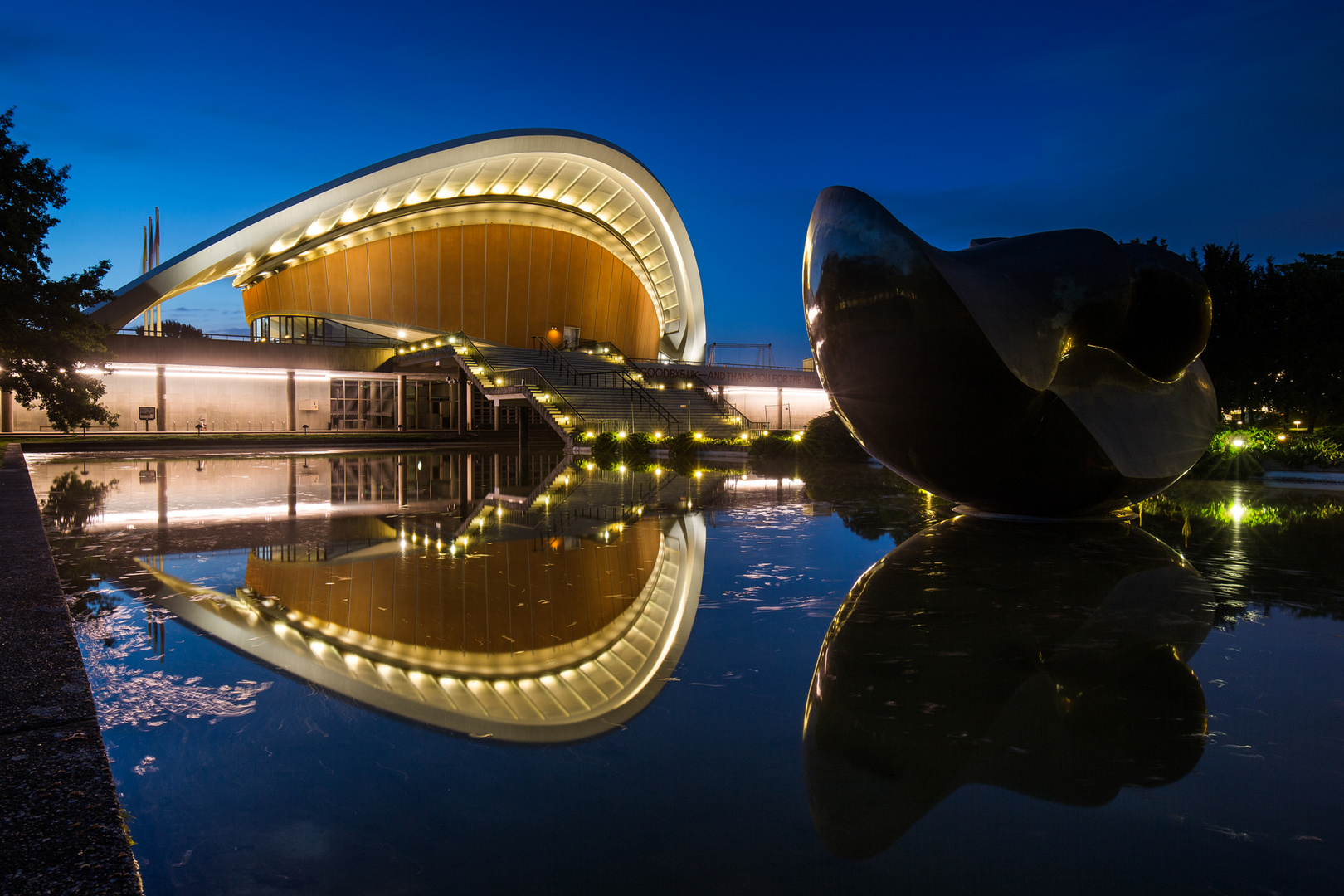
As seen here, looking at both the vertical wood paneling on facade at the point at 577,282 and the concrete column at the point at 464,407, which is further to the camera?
the vertical wood paneling on facade at the point at 577,282

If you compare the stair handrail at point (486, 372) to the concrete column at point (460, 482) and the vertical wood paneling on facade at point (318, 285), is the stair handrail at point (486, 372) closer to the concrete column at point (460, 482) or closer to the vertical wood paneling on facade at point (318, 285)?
the concrete column at point (460, 482)

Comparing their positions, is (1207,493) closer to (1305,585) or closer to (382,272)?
(1305,585)

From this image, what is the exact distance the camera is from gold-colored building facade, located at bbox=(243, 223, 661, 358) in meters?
45.5

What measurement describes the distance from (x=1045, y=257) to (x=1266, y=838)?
7153 mm

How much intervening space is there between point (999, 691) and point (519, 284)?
47784 mm

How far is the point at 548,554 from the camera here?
25.3 ft

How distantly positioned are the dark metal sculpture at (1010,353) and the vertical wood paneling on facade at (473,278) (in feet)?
135

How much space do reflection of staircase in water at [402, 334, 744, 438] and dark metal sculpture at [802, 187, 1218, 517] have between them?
20.7 metres

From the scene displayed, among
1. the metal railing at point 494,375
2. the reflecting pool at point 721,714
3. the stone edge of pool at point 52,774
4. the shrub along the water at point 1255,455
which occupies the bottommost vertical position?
the reflecting pool at point 721,714

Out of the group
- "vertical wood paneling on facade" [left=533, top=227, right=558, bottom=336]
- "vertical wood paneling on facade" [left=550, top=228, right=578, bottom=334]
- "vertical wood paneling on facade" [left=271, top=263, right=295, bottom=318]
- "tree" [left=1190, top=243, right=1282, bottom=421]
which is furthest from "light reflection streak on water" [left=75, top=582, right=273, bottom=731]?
"vertical wood paneling on facade" [left=550, top=228, right=578, bottom=334]

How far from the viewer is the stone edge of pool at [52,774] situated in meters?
1.87

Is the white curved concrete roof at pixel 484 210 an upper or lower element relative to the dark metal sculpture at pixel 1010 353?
upper

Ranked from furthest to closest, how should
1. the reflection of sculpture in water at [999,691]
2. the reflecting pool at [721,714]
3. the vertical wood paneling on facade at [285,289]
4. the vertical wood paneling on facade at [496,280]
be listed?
the vertical wood paneling on facade at [496,280] < the vertical wood paneling on facade at [285,289] < the reflection of sculpture in water at [999,691] < the reflecting pool at [721,714]

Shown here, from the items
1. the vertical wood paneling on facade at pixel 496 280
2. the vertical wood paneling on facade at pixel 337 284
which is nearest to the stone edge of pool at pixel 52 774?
the vertical wood paneling on facade at pixel 337 284
